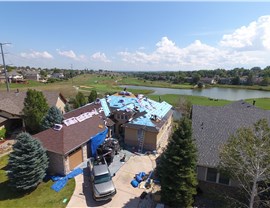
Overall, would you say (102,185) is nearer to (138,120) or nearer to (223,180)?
(223,180)

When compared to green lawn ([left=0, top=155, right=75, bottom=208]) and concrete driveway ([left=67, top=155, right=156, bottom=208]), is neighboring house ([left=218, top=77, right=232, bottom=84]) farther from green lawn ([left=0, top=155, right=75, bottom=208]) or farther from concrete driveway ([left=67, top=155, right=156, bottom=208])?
green lawn ([left=0, top=155, right=75, bottom=208])

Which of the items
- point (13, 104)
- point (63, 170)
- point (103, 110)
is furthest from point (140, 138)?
point (13, 104)

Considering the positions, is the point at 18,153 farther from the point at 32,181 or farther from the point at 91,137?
the point at 91,137

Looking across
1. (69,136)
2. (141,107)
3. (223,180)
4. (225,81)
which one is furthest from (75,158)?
(225,81)

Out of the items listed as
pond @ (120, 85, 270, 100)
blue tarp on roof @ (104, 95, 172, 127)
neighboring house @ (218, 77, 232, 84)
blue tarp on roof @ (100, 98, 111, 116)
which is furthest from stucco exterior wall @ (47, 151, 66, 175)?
neighboring house @ (218, 77, 232, 84)

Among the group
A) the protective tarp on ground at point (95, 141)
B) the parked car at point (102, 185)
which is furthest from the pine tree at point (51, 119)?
the parked car at point (102, 185)

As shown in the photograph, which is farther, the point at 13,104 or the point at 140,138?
the point at 13,104

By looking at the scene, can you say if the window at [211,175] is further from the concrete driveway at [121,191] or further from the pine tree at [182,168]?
the concrete driveway at [121,191]
